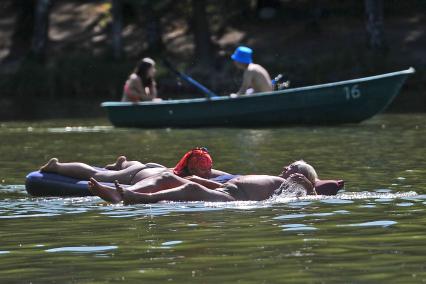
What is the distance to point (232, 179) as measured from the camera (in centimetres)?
1321

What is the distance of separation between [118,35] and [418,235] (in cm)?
3153

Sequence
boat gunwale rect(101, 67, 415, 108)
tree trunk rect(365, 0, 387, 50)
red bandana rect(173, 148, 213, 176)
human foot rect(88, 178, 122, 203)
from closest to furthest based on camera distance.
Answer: human foot rect(88, 178, 122, 203) < red bandana rect(173, 148, 213, 176) < boat gunwale rect(101, 67, 415, 108) < tree trunk rect(365, 0, 387, 50)

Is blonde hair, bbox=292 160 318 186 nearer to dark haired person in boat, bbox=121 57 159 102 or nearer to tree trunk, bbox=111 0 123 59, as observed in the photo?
dark haired person in boat, bbox=121 57 159 102

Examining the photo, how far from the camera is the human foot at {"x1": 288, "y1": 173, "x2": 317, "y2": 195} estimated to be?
13008 mm

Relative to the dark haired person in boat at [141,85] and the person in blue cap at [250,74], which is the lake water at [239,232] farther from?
the dark haired person in boat at [141,85]

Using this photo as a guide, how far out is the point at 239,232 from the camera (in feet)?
35.7

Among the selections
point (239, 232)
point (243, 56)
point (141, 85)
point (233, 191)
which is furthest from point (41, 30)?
point (239, 232)

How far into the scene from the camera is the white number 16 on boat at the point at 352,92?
1019 inches

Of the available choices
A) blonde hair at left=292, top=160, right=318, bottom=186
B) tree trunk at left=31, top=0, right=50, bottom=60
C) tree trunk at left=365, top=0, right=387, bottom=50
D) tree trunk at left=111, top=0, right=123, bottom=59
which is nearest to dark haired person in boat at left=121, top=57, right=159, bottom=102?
tree trunk at left=365, top=0, right=387, bottom=50

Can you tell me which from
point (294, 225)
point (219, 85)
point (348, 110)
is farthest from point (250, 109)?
point (294, 225)

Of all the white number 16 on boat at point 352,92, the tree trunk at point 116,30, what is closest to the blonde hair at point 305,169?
the white number 16 on boat at point 352,92

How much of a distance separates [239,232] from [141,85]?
1630 cm

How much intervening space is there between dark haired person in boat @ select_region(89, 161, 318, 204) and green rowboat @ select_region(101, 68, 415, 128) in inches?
497

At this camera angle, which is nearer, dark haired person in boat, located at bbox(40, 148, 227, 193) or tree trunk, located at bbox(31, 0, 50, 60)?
dark haired person in boat, located at bbox(40, 148, 227, 193)
